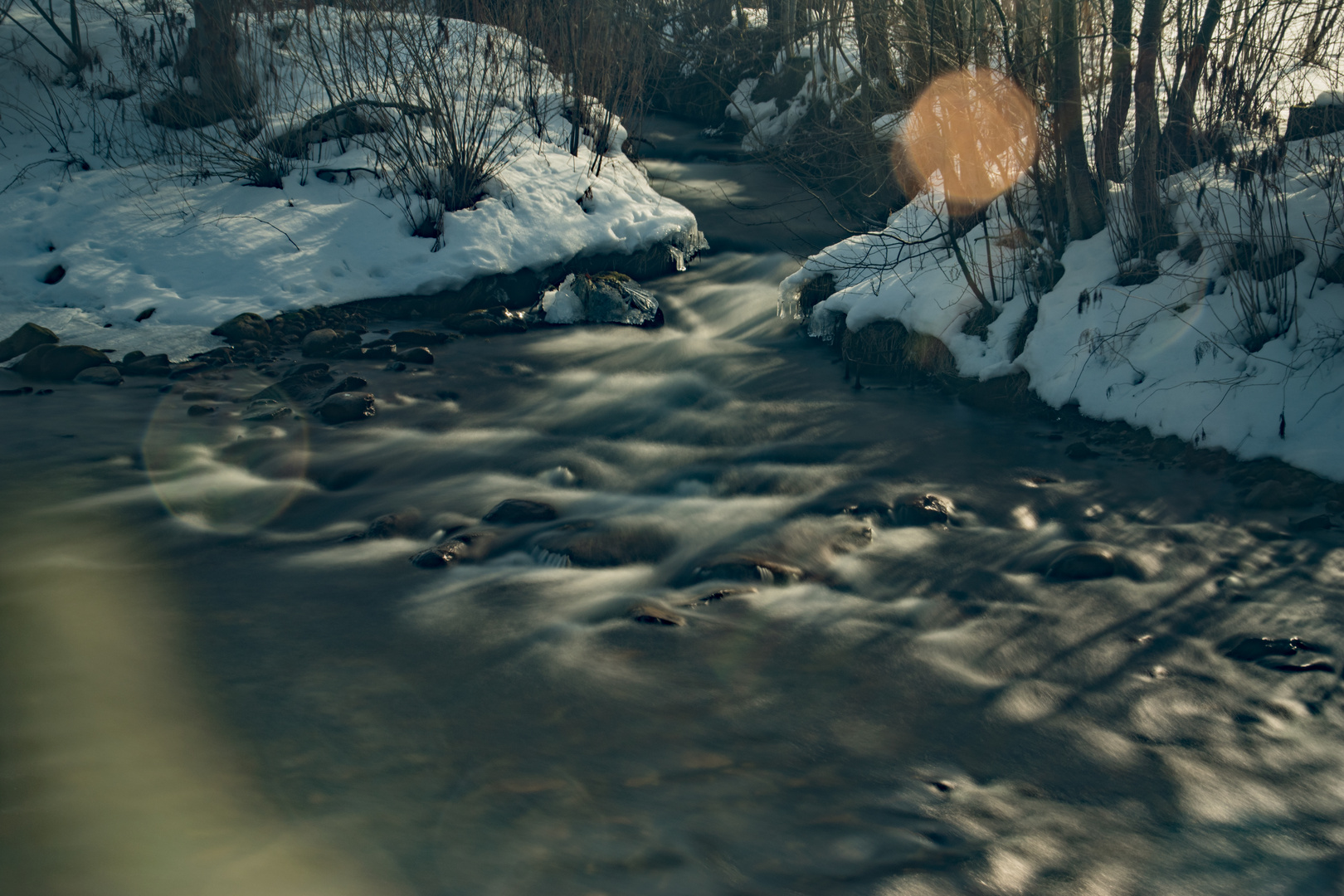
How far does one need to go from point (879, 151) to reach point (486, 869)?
9.32m

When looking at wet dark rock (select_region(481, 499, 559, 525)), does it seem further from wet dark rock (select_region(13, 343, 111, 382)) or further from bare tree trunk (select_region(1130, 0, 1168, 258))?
bare tree trunk (select_region(1130, 0, 1168, 258))

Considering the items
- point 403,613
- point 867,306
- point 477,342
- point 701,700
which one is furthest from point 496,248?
point 701,700

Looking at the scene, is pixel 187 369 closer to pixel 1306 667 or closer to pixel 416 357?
pixel 416 357

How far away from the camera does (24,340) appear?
7.47m

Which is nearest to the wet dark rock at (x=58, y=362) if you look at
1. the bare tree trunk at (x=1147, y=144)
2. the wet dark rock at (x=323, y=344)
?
the wet dark rock at (x=323, y=344)

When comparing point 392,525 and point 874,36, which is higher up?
point 874,36

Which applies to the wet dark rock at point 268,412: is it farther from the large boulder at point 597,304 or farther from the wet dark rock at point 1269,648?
the wet dark rock at point 1269,648

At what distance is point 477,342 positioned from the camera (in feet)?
29.0

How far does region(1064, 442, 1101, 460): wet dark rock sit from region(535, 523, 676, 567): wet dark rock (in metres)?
2.94

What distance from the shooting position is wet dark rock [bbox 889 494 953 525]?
5.42 metres

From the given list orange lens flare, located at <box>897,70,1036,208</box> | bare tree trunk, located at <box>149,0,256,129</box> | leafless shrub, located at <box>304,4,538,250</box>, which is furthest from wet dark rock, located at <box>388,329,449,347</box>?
orange lens flare, located at <box>897,70,1036,208</box>

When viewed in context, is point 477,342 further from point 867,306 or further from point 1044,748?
point 1044,748

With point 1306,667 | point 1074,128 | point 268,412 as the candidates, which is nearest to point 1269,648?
point 1306,667

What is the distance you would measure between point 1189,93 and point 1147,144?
2.07 ft
